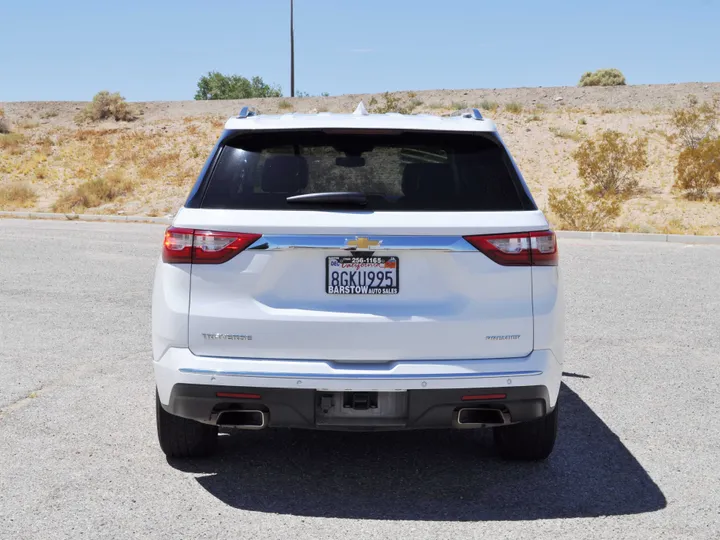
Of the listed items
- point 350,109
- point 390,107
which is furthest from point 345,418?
point 350,109

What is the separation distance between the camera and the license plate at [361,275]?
12.4ft

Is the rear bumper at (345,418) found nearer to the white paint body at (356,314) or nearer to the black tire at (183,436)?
the white paint body at (356,314)

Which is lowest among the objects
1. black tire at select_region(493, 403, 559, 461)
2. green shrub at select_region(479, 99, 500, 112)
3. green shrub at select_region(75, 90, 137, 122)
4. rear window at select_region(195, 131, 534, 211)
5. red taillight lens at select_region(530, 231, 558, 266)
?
black tire at select_region(493, 403, 559, 461)

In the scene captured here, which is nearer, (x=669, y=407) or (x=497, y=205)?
(x=497, y=205)

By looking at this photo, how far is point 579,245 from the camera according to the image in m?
17.5

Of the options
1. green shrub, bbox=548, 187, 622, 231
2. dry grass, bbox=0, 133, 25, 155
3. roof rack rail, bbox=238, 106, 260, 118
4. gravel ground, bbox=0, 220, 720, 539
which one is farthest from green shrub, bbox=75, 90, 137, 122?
roof rack rail, bbox=238, 106, 260, 118

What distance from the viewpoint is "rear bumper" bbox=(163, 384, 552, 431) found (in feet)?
12.6

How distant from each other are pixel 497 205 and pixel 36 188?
109ft

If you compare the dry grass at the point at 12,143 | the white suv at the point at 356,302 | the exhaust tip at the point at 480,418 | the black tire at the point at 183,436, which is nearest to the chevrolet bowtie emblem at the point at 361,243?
the white suv at the point at 356,302

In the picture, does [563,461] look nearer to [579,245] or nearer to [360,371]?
[360,371]

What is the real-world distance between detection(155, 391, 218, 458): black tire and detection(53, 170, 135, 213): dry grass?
82.2 ft

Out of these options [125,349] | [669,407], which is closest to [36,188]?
[125,349]

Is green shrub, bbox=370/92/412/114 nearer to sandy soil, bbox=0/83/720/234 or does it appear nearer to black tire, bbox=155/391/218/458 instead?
sandy soil, bbox=0/83/720/234

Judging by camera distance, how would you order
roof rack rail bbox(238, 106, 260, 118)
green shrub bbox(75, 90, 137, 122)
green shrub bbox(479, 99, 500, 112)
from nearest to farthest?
roof rack rail bbox(238, 106, 260, 118) → green shrub bbox(479, 99, 500, 112) → green shrub bbox(75, 90, 137, 122)
